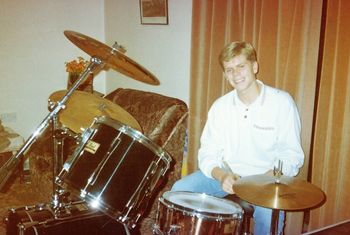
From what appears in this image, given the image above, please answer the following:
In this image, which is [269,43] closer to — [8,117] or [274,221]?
[274,221]

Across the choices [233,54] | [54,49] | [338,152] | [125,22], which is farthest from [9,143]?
[338,152]

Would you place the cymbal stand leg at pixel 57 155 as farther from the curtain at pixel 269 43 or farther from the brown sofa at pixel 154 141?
the curtain at pixel 269 43

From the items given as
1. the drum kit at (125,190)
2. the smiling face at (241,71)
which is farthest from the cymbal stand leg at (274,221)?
the smiling face at (241,71)

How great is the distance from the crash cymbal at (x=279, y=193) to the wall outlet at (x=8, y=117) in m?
2.80

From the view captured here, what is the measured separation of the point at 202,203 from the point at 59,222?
69cm

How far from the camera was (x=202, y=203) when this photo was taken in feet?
5.65

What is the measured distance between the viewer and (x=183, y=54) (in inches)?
117

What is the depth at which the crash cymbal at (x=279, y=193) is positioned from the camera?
1.42 meters

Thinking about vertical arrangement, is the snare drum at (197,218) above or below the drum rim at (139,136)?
below

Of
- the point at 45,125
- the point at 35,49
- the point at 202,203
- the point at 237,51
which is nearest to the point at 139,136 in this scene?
the point at 202,203

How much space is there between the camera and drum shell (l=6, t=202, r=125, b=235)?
179cm

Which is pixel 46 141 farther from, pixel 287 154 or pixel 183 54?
pixel 287 154

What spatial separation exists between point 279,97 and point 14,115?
2.73 metres

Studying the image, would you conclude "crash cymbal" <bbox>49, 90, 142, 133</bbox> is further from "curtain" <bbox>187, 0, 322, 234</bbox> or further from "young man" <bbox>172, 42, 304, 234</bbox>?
"curtain" <bbox>187, 0, 322, 234</bbox>
